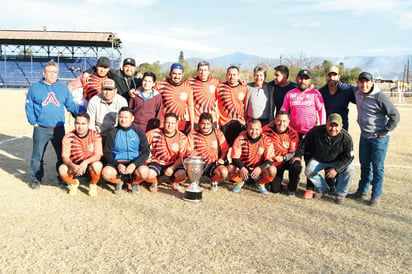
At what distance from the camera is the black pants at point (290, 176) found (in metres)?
5.40

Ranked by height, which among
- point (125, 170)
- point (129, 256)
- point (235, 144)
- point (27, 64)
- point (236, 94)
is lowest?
point (129, 256)

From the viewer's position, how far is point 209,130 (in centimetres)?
566

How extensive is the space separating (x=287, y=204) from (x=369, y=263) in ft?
5.79

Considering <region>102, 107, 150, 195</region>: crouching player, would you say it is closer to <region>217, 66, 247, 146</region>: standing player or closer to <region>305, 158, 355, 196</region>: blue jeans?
<region>217, 66, 247, 146</region>: standing player

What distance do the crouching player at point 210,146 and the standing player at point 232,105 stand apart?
0.38 metres

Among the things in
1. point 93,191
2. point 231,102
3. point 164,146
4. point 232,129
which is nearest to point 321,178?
point 232,129

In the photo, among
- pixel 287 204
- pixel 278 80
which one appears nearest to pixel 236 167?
pixel 287 204

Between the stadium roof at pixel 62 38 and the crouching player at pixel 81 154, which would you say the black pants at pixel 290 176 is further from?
the stadium roof at pixel 62 38

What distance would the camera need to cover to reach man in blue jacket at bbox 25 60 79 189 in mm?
5441

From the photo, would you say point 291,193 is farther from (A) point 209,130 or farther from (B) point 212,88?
(B) point 212,88

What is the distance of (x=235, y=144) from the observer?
5559 mm

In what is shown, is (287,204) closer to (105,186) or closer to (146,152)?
(146,152)

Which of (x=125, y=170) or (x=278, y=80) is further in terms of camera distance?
(x=278, y=80)

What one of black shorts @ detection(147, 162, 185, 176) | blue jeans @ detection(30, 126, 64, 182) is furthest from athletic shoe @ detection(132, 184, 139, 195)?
blue jeans @ detection(30, 126, 64, 182)
